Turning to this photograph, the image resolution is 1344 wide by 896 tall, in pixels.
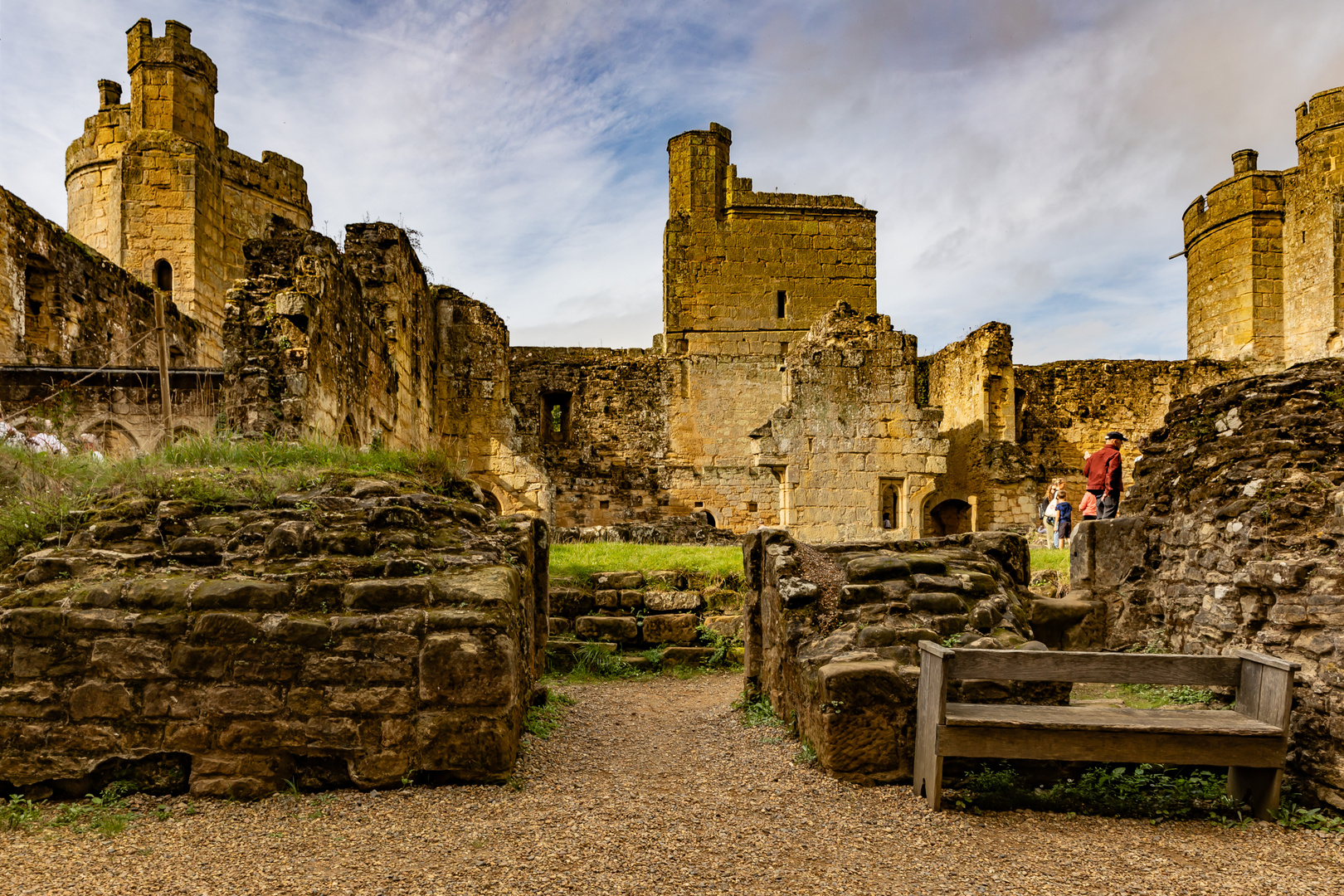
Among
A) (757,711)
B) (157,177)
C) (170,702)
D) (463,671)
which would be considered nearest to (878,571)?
(757,711)

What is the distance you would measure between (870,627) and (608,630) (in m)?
4.16

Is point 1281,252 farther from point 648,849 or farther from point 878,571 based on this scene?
point 648,849

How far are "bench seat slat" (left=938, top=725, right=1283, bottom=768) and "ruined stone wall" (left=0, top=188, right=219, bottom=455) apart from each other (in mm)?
10345

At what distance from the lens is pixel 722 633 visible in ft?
28.2

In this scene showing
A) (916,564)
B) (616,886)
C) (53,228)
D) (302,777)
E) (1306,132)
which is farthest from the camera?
(1306,132)

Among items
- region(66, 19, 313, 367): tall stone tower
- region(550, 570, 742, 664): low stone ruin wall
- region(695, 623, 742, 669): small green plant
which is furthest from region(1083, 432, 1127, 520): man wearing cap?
region(66, 19, 313, 367): tall stone tower

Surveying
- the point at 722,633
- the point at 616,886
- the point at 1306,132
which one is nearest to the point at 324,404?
the point at 722,633

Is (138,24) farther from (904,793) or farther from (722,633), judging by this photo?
(904,793)

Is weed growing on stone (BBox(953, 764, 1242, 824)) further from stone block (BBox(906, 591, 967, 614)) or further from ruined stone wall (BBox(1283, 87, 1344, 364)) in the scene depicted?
ruined stone wall (BBox(1283, 87, 1344, 364))

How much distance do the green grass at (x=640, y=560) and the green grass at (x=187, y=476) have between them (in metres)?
3.38

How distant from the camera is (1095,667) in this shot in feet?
12.7

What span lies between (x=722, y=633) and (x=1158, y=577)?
14.0 ft

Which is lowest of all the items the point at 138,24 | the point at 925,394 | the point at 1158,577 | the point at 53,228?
the point at 1158,577

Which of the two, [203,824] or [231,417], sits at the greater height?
[231,417]
